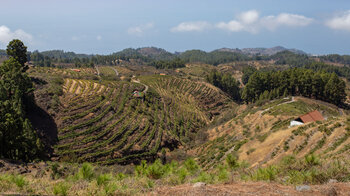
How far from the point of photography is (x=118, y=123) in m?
51.9

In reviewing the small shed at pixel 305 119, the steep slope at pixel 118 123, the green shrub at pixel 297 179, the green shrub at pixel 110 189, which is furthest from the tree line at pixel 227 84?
the green shrub at pixel 110 189

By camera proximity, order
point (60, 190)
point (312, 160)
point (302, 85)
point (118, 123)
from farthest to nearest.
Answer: point (302, 85) → point (118, 123) → point (312, 160) → point (60, 190)

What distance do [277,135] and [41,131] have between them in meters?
41.4

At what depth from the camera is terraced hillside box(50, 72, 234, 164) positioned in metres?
42.8

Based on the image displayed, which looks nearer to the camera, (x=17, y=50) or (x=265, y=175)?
(x=265, y=175)

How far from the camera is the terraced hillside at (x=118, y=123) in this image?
42844mm

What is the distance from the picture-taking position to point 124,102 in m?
61.7

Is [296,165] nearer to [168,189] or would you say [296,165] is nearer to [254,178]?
[254,178]

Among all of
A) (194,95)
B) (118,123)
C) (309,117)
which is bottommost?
(118,123)

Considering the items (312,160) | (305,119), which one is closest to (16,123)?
(312,160)

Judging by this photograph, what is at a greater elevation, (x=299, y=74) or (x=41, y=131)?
(x=299, y=74)

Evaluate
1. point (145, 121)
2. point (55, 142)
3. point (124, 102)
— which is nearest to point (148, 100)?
point (124, 102)

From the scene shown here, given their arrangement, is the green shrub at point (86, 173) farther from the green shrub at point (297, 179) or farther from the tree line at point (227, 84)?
the tree line at point (227, 84)

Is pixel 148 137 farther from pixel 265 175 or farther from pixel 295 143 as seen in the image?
pixel 265 175
